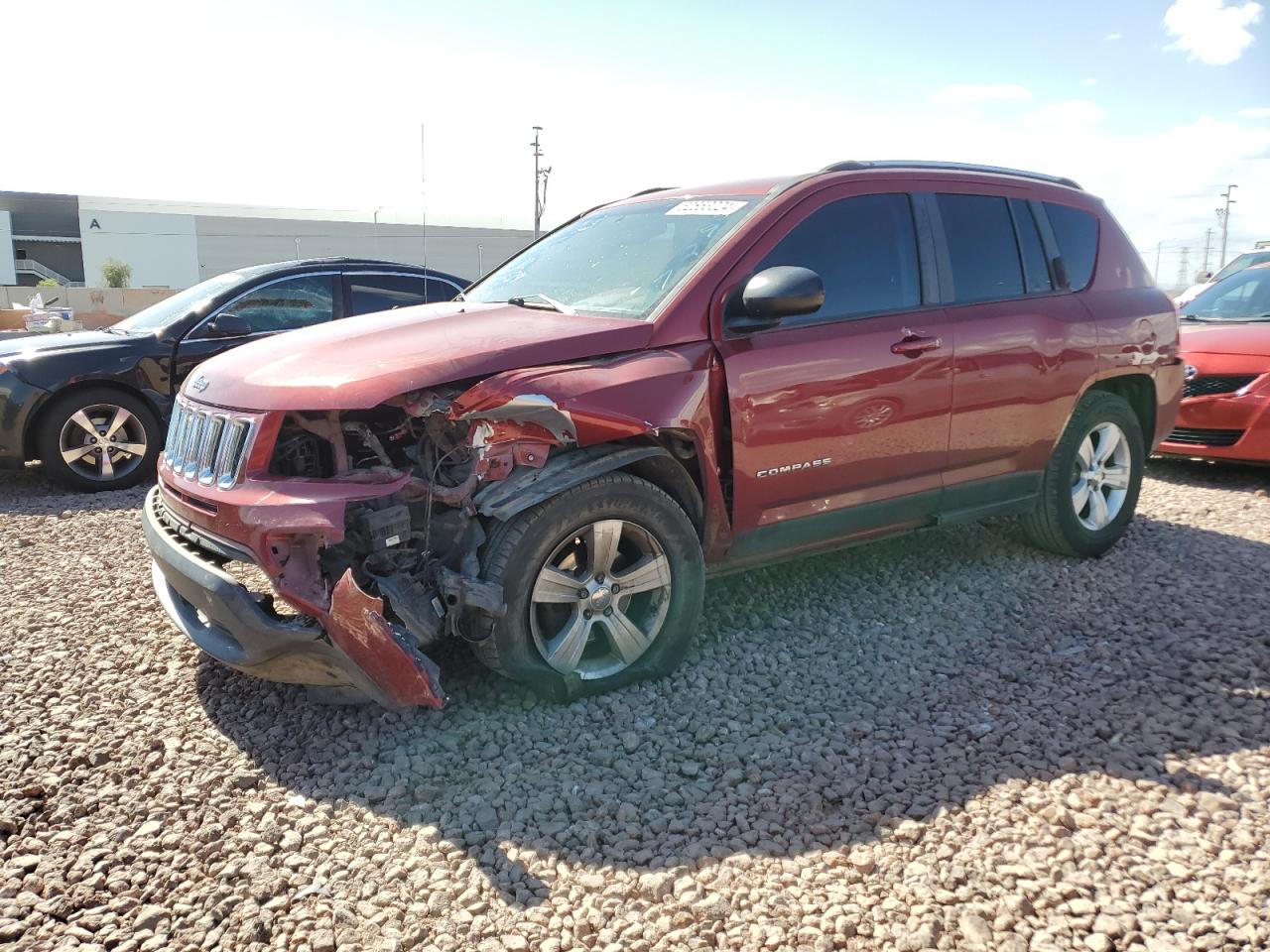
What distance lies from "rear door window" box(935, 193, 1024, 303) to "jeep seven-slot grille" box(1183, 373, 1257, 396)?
313 cm

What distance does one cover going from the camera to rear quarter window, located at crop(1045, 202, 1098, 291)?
16.5 ft

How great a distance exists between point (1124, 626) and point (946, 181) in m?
2.26

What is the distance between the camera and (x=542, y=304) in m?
4.10

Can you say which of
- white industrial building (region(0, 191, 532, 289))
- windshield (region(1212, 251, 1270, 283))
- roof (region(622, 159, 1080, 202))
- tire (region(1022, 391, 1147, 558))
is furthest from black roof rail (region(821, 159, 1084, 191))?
white industrial building (region(0, 191, 532, 289))

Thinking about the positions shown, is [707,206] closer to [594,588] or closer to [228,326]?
[594,588]

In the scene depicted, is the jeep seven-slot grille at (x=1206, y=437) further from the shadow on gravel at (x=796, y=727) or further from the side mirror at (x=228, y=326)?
the side mirror at (x=228, y=326)

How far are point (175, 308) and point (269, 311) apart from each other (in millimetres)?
762

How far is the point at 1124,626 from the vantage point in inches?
171

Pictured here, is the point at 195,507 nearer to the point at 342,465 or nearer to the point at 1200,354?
the point at 342,465

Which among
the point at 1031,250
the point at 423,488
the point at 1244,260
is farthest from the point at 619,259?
the point at 1244,260

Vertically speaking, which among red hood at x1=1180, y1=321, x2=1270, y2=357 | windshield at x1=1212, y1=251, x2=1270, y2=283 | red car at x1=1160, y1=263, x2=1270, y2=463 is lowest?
red car at x1=1160, y1=263, x2=1270, y2=463

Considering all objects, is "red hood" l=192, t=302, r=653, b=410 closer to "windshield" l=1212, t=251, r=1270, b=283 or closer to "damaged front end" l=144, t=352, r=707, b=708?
"damaged front end" l=144, t=352, r=707, b=708

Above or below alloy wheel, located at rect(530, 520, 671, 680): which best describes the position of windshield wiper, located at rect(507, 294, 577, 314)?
above

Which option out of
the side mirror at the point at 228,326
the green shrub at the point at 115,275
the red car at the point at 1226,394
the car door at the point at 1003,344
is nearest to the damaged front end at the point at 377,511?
the car door at the point at 1003,344
